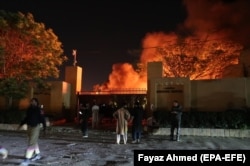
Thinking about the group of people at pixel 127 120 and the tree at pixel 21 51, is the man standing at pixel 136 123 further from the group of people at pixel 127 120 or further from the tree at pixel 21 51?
the tree at pixel 21 51

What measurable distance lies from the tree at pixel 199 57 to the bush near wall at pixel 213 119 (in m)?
10.8

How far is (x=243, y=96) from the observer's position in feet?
65.5

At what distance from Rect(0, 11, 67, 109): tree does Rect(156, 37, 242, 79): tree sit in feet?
36.2

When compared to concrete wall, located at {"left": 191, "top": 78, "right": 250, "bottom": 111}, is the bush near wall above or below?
below

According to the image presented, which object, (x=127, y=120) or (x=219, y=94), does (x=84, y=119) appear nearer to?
(x=127, y=120)

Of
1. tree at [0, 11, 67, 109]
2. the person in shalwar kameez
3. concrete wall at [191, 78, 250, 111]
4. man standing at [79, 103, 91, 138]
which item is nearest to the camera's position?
the person in shalwar kameez

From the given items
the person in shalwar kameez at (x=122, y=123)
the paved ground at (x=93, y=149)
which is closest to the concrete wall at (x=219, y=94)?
the paved ground at (x=93, y=149)

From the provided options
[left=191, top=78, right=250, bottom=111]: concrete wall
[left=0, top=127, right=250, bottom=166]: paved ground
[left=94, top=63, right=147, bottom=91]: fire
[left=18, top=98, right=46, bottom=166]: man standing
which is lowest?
[left=0, top=127, right=250, bottom=166]: paved ground

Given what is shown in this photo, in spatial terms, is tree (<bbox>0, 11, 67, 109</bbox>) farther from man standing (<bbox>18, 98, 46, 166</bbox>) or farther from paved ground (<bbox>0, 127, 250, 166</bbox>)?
man standing (<bbox>18, 98, 46, 166</bbox>)

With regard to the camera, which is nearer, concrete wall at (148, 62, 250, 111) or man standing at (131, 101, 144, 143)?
man standing at (131, 101, 144, 143)

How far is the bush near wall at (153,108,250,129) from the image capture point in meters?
17.4

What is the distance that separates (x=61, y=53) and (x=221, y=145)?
614 inches

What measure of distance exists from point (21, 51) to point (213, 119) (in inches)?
512

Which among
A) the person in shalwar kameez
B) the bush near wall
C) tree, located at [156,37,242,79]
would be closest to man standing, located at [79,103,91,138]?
the person in shalwar kameez
